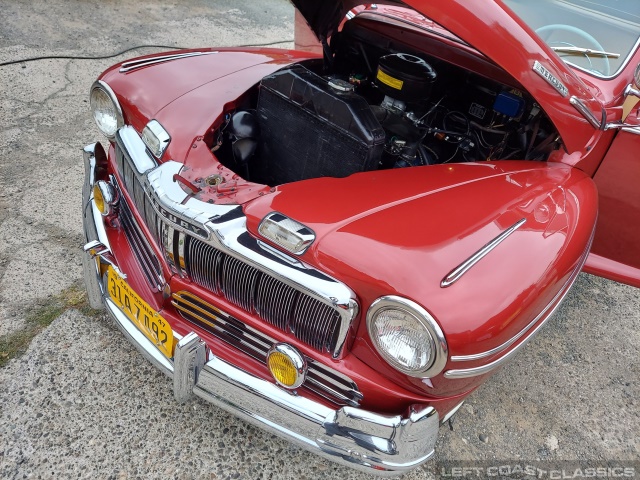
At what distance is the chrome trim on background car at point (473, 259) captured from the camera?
4.27ft

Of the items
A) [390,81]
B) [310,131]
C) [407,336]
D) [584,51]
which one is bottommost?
[407,336]

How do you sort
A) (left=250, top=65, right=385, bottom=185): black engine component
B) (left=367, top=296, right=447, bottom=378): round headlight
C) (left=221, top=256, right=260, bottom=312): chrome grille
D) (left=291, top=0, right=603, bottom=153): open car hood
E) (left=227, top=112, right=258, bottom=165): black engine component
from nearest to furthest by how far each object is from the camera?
(left=367, top=296, right=447, bottom=378): round headlight, (left=221, top=256, right=260, bottom=312): chrome grille, (left=291, top=0, right=603, bottom=153): open car hood, (left=250, top=65, right=385, bottom=185): black engine component, (left=227, top=112, right=258, bottom=165): black engine component

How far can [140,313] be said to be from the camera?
1.71 metres

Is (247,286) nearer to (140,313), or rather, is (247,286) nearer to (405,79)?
(140,313)

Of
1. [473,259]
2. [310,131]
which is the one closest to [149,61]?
[310,131]

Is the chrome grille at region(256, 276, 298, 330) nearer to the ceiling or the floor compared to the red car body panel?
nearer to the floor

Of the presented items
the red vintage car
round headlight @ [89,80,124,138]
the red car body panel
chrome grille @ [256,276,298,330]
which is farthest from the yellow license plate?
round headlight @ [89,80,124,138]

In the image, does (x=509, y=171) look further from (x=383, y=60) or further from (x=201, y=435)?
(x=201, y=435)

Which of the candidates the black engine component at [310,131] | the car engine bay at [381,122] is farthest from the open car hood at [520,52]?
the black engine component at [310,131]

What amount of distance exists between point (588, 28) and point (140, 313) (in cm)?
232

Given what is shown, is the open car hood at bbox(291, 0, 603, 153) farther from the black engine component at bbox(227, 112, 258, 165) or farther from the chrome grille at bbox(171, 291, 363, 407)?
the chrome grille at bbox(171, 291, 363, 407)

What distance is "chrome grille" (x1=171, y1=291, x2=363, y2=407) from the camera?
4.80 ft

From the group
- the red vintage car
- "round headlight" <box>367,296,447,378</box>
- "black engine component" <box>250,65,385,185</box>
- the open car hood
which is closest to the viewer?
"round headlight" <box>367,296,447,378</box>

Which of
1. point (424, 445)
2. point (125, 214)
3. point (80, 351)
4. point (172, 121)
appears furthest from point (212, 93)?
point (424, 445)
